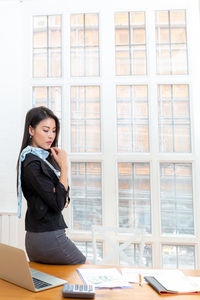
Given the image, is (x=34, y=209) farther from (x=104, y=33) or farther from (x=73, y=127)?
(x=104, y=33)

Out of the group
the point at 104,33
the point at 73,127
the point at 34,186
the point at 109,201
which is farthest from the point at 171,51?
the point at 34,186

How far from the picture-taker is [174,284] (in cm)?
115

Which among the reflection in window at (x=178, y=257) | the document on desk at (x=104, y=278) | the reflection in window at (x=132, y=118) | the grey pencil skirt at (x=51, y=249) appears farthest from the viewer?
the reflection in window at (x=132, y=118)

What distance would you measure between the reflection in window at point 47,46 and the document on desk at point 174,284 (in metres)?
2.21

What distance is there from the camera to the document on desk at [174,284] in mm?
1082

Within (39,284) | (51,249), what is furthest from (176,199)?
(39,284)

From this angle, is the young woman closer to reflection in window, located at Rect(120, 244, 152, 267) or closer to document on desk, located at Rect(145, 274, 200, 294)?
document on desk, located at Rect(145, 274, 200, 294)

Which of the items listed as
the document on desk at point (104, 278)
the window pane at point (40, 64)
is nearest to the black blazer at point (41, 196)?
the document on desk at point (104, 278)

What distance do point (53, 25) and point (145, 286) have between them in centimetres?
263

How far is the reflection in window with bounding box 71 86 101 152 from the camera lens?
8.82ft

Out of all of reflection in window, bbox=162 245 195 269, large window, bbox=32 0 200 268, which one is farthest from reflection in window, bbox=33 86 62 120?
reflection in window, bbox=162 245 195 269

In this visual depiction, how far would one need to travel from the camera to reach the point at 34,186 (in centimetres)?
150

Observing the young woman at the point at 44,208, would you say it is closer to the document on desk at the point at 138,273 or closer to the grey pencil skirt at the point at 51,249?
the grey pencil skirt at the point at 51,249

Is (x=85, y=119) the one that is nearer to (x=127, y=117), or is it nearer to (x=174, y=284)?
(x=127, y=117)
